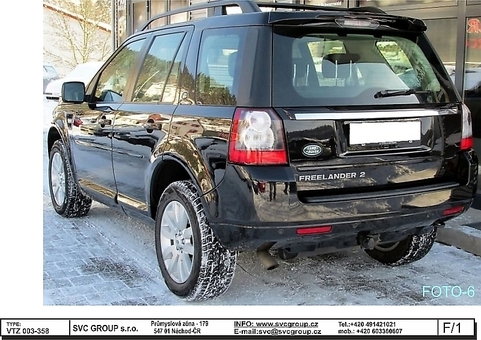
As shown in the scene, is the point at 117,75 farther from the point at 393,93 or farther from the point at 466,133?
the point at 466,133

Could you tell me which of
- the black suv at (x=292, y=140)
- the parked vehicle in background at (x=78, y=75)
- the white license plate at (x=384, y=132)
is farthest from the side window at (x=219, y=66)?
the parked vehicle in background at (x=78, y=75)

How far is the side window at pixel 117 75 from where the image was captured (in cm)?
466

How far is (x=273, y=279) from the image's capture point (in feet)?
13.6

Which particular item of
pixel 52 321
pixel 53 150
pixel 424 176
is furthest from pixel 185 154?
pixel 53 150

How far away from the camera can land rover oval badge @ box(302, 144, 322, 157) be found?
3.12 metres

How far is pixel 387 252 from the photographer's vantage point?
4453 mm

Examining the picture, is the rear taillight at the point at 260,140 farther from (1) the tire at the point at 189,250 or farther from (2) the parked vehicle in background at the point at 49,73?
(2) the parked vehicle in background at the point at 49,73

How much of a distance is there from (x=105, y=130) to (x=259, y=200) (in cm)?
203

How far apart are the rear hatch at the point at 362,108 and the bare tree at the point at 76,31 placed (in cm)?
1360

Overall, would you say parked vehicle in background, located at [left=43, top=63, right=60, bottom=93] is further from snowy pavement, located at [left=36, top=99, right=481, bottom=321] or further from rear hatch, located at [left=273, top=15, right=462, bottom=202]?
rear hatch, located at [left=273, top=15, right=462, bottom=202]

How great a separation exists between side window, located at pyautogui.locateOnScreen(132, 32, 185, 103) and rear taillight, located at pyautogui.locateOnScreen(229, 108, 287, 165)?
0.90 metres

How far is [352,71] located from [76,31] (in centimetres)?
1508

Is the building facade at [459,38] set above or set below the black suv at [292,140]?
above

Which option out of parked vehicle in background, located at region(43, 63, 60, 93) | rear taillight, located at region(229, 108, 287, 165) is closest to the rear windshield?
rear taillight, located at region(229, 108, 287, 165)
